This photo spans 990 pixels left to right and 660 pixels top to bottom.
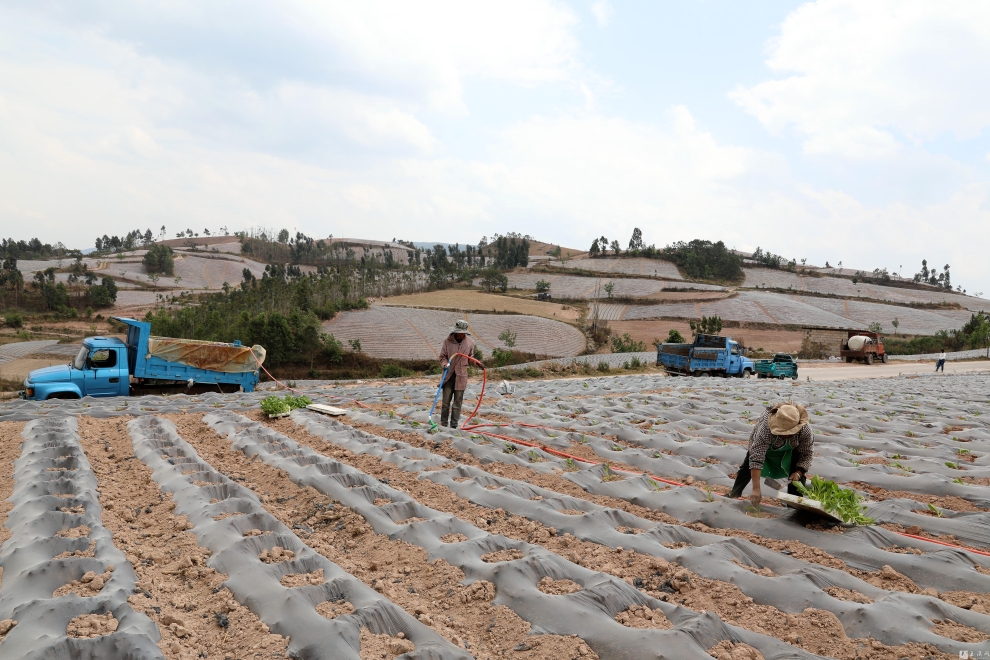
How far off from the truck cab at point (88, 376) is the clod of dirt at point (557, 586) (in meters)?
12.5

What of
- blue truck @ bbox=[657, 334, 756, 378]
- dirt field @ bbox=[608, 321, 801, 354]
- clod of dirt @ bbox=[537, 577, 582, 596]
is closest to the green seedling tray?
clod of dirt @ bbox=[537, 577, 582, 596]

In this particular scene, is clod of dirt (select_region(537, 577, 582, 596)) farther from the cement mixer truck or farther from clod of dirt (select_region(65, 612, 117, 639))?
the cement mixer truck

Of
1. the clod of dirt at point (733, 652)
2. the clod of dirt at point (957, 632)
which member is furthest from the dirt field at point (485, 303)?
the clod of dirt at point (733, 652)

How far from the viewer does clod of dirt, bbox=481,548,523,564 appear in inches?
139

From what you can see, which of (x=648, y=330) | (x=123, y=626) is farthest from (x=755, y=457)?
(x=648, y=330)

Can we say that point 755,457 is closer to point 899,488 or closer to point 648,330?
point 899,488

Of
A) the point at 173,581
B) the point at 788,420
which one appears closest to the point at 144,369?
the point at 173,581

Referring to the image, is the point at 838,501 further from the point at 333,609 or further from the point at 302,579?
the point at 302,579

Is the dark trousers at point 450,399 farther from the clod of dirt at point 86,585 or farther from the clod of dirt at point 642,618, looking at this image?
the clod of dirt at point 642,618

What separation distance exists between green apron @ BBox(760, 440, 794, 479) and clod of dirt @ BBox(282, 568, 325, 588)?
299cm

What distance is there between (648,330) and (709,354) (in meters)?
24.7

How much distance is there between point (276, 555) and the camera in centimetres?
357

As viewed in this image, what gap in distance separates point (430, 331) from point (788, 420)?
36290mm

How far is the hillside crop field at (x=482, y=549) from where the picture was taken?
8.68 feet
